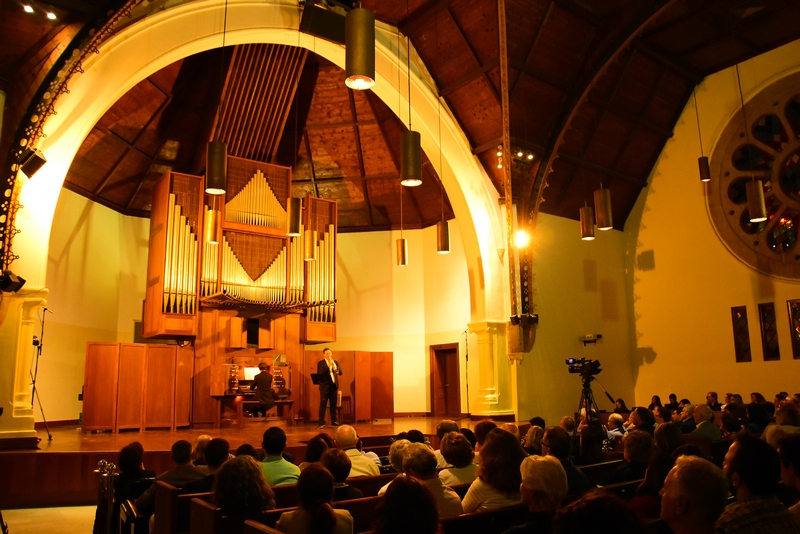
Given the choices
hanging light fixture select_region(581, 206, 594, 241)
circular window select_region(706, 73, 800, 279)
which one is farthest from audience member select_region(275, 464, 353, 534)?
circular window select_region(706, 73, 800, 279)

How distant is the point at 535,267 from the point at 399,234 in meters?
3.70

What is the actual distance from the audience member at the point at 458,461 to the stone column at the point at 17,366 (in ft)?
17.2

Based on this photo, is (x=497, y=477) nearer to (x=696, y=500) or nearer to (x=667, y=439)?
(x=696, y=500)

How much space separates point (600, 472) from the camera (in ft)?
16.4

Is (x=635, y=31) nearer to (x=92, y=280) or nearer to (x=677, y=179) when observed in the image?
(x=677, y=179)

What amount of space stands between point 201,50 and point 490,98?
4.93m

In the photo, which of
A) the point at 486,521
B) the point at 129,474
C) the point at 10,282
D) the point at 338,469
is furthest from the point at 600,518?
the point at 10,282

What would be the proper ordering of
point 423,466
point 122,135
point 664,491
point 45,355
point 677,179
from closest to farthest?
point 664,491 → point 423,466 → point 45,355 → point 122,135 → point 677,179

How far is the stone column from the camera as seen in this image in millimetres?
7074

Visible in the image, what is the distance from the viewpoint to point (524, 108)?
11.8 m

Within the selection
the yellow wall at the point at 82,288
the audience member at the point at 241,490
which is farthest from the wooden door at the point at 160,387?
the audience member at the point at 241,490

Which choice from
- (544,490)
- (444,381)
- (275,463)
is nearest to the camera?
(544,490)

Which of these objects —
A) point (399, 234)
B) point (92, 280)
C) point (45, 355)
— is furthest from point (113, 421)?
point (399, 234)

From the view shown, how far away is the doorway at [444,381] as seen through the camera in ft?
47.4
